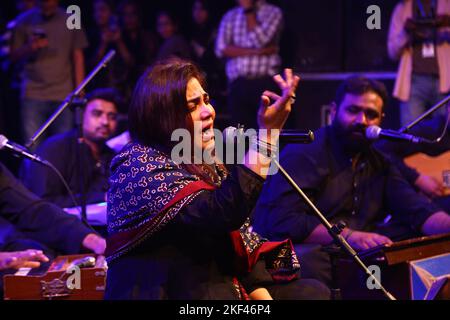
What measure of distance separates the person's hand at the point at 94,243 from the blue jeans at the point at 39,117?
9.05 feet

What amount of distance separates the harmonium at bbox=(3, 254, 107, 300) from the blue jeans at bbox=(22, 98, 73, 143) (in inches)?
128

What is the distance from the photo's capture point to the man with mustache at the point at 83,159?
5535 mm

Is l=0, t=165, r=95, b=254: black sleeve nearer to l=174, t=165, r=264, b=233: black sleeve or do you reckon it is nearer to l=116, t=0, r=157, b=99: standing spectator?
l=174, t=165, r=264, b=233: black sleeve

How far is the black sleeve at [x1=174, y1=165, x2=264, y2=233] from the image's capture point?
8.83ft

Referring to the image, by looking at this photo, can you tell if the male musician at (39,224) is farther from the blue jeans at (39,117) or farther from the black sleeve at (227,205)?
the blue jeans at (39,117)

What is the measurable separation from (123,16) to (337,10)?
2.38m

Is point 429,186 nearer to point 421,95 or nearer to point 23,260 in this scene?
point 421,95

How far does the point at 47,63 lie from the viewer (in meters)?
7.21

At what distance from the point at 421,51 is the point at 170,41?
275cm

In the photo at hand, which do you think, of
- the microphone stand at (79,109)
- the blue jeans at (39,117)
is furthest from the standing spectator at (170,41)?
the microphone stand at (79,109)

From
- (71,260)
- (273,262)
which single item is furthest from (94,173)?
(273,262)

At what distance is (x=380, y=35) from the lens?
8086 millimetres

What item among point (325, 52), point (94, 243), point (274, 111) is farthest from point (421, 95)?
point (274, 111)

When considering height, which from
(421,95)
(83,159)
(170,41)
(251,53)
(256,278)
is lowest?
(256,278)
